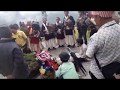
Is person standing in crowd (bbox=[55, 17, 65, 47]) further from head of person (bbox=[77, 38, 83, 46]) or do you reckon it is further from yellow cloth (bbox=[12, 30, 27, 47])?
yellow cloth (bbox=[12, 30, 27, 47])

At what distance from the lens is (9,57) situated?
291 centimetres

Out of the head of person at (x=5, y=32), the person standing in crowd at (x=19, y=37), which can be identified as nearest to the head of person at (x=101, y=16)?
the head of person at (x=5, y=32)

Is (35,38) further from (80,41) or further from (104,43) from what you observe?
(104,43)

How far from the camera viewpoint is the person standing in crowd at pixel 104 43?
2.49m

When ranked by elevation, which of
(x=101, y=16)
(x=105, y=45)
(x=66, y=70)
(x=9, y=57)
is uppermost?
(x=101, y=16)

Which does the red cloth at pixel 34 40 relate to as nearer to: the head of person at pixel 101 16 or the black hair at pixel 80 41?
the black hair at pixel 80 41

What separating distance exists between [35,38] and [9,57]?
45.6 inches

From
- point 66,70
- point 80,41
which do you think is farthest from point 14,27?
point 80,41

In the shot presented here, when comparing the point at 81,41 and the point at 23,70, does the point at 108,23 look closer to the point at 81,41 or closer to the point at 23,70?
the point at 23,70
